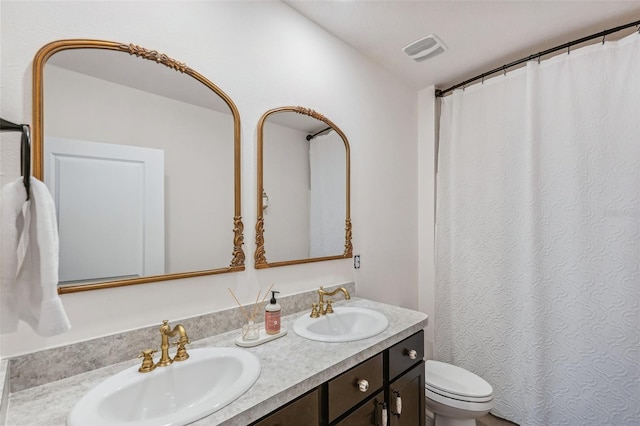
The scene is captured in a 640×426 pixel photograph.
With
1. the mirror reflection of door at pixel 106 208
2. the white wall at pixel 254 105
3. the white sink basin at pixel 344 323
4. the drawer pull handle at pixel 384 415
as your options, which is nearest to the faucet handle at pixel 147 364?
the white wall at pixel 254 105

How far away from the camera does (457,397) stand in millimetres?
1593

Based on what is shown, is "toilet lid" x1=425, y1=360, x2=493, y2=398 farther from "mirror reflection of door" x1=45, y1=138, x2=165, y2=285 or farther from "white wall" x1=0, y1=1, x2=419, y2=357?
"mirror reflection of door" x1=45, y1=138, x2=165, y2=285

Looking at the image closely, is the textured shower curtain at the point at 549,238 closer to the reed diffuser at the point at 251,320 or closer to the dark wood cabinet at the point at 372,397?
the dark wood cabinet at the point at 372,397

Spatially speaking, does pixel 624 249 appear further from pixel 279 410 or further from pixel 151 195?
pixel 151 195

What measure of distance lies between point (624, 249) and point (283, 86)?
2.01 m

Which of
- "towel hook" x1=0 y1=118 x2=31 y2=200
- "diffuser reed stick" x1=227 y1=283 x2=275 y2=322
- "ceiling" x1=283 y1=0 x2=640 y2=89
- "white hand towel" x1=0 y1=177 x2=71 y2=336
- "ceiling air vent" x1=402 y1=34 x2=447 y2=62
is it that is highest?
"ceiling" x1=283 y1=0 x2=640 y2=89

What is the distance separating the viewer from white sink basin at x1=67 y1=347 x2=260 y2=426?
716 millimetres

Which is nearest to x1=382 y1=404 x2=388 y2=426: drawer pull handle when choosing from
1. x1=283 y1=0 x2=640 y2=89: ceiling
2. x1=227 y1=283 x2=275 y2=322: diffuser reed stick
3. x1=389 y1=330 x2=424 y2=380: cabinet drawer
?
x1=389 y1=330 x2=424 y2=380: cabinet drawer

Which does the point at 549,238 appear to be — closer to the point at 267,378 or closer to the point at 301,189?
the point at 301,189

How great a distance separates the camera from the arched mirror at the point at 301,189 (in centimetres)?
145

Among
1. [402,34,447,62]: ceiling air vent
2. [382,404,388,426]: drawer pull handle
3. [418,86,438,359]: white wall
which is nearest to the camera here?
[382,404,388,426]: drawer pull handle

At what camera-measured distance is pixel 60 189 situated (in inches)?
36.4

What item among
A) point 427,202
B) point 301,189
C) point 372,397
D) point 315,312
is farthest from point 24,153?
Answer: point 427,202

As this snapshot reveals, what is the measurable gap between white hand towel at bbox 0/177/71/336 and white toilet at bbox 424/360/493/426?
175 cm
